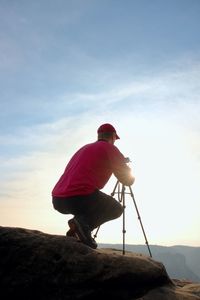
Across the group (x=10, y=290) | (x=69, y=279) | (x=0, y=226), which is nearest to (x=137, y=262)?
(x=69, y=279)

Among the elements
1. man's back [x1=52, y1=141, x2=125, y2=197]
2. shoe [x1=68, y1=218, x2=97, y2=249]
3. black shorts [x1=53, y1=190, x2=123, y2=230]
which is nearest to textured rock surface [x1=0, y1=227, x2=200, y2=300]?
shoe [x1=68, y1=218, x2=97, y2=249]

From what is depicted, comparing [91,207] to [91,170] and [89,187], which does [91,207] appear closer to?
[89,187]

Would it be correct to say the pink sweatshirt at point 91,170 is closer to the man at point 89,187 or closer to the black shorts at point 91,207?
the man at point 89,187

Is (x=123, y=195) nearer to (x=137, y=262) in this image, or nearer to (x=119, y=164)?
(x=119, y=164)

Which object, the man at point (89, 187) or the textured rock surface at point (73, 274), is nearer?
the textured rock surface at point (73, 274)

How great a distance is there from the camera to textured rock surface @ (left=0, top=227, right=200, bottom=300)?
6.98 metres

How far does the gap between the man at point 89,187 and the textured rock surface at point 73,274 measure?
71 centimetres

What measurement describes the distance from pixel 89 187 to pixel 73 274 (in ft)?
6.71

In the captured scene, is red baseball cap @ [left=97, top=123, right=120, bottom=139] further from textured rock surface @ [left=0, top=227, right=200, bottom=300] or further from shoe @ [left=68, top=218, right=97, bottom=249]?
textured rock surface @ [left=0, top=227, right=200, bottom=300]

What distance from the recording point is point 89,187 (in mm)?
8180

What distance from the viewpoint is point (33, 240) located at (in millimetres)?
7742

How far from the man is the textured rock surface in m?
0.71

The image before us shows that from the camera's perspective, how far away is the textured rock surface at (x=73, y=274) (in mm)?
6977

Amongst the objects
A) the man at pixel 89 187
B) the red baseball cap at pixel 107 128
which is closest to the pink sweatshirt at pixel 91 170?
the man at pixel 89 187
